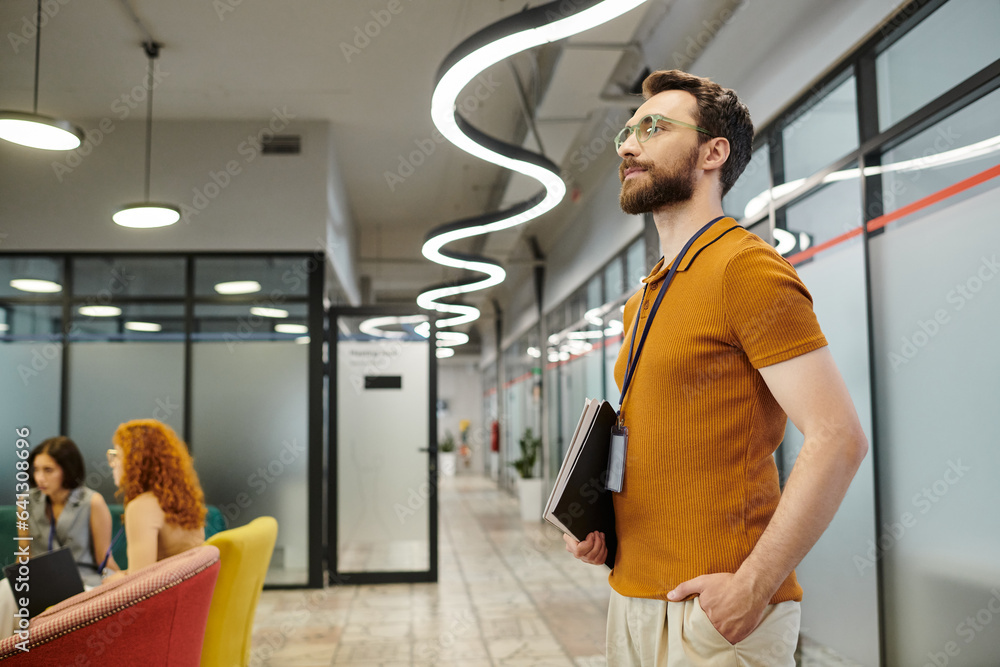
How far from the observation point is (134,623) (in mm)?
2143

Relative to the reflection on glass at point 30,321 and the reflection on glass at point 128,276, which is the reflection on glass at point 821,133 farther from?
the reflection on glass at point 30,321

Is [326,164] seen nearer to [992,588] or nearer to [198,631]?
[198,631]

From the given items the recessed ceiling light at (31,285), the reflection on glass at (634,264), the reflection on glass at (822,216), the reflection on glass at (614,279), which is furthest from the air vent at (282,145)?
the reflection on glass at (822,216)

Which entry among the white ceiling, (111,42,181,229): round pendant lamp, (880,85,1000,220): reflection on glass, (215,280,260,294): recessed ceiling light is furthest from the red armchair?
(215,280,260,294): recessed ceiling light

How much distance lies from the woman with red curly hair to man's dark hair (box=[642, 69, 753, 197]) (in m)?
2.80

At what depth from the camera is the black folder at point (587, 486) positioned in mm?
1210

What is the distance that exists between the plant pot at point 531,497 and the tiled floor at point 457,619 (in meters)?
2.67

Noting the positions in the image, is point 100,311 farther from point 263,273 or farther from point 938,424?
point 938,424

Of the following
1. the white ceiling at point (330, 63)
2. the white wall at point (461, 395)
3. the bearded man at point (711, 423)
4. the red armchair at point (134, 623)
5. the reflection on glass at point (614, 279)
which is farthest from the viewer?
the white wall at point (461, 395)

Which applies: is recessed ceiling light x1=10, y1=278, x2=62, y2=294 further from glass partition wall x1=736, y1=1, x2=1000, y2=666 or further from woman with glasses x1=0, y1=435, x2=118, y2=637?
glass partition wall x1=736, y1=1, x2=1000, y2=666

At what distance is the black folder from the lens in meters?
1.21

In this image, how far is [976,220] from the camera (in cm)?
264

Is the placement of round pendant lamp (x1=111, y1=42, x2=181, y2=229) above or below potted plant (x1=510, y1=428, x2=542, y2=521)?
above

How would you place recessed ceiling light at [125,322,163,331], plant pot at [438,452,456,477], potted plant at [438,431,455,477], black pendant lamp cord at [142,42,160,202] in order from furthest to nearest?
1. plant pot at [438,452,456,477]
2. potted plant at [438,431,455,477]
3. recessed ceiling light at [125,322,163,331]
4. black pendant lamp cord at [142,42,160,202]
